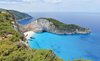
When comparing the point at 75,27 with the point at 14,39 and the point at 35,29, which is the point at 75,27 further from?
the point at 14,39

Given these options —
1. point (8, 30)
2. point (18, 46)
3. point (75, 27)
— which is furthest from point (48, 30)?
point (18, 46)

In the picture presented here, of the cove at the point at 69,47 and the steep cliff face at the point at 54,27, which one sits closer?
the cove at the point at 69,47

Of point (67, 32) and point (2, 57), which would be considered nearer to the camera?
point (2, 57)

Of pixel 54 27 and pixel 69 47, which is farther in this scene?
pixel 54 27

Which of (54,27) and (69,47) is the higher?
(69,47)

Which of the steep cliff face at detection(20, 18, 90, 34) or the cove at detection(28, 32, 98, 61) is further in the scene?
the steep cliff face at detection(20, 18, 90, 34)

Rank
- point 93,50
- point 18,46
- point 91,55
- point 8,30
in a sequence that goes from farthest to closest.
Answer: point 93,50
point 91,55
point 8,30
point 18,46

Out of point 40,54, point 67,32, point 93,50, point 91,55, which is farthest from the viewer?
point 67,32

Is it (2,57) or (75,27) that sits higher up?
(2,57)
